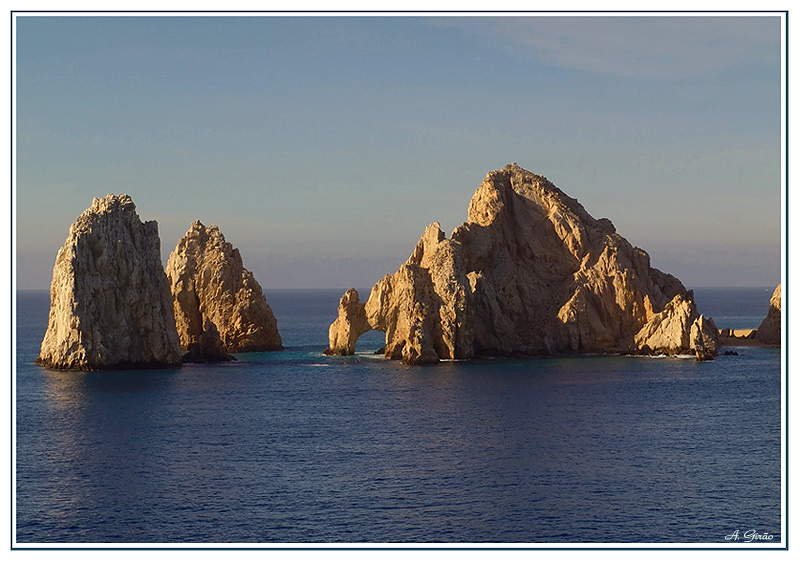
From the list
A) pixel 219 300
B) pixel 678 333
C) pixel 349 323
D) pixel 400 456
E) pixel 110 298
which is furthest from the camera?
pixel 219 300

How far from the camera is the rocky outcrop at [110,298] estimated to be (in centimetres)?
11962

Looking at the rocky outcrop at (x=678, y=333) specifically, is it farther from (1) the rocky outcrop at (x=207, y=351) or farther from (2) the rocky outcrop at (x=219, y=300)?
(1) the rocky outcrop at (x=207, y=351)

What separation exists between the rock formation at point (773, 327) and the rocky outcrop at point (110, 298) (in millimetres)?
78722

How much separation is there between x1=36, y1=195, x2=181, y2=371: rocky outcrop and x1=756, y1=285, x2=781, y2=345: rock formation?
78722mm

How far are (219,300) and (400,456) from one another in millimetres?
84881

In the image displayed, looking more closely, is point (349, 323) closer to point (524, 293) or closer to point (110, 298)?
point (524, 293)

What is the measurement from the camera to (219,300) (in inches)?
6053

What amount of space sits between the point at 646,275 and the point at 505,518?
95.4 metres

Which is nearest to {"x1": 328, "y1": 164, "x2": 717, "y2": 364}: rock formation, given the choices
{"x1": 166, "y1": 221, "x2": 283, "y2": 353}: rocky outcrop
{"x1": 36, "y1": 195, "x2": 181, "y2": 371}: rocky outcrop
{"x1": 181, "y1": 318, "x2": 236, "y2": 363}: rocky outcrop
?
{"x1": 166, "y1": 221, "x2": 283, "y2": 353}: rocky outcrop

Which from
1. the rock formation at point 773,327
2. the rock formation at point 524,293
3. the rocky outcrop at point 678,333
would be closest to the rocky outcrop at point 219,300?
the rock formation at point 524,293

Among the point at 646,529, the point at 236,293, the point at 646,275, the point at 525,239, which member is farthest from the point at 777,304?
the point at 646,529

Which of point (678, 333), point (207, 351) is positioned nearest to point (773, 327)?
point (678, 333)

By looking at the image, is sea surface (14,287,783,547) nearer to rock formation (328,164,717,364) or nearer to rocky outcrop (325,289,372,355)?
rock formation (328,164,717,364)
